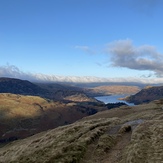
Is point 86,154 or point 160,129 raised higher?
point 160,129

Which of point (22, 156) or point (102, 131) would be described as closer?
point (22, 156)

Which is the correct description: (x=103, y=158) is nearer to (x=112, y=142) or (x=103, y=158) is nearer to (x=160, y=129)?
(x=112, y=142)


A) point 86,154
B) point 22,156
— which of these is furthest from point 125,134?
point 22,156

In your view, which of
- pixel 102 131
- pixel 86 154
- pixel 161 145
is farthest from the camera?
pixel 102 131

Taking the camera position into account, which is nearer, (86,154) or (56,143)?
(86,154)

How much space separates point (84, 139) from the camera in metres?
36.2

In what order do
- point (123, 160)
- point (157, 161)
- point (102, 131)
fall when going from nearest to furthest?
point (157, 161), point (123, 160), point (102, 131)

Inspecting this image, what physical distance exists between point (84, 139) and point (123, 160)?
10332 millimetres

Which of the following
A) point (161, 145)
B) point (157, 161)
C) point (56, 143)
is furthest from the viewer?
point (56, 143)

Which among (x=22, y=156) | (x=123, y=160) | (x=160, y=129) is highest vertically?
(x=160, y=129)

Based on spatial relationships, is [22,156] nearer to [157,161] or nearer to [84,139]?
[84,139]

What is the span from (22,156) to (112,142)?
45.0 ft

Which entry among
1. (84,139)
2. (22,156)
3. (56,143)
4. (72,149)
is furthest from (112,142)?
(22,156)

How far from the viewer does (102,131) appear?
42219 mm
